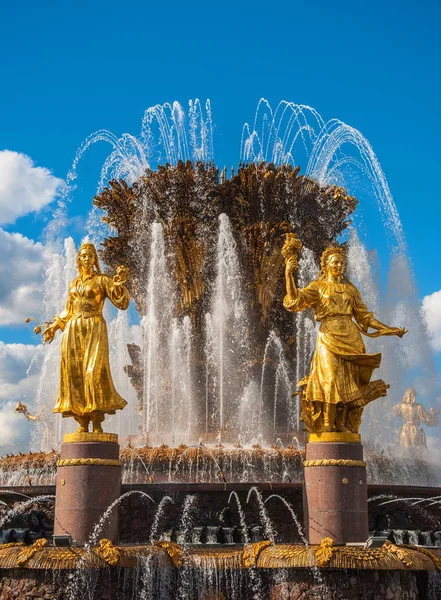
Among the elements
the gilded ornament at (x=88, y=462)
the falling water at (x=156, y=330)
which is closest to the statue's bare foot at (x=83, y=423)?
the gilded ornament at (x=88, y=462)

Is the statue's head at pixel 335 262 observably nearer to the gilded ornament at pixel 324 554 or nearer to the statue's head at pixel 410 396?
the gilded ornament at pixel 324 554

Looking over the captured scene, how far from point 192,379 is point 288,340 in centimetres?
223

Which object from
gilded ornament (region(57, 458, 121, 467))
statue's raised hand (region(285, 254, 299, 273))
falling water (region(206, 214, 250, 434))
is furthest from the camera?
falling water (region(206, 214, 250, 434))

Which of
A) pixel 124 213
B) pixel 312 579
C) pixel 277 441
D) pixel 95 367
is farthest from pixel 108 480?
pixel 124 213

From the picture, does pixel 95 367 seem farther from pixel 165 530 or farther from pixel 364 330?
pixel 364 330

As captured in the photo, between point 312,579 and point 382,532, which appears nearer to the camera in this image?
point 312,579

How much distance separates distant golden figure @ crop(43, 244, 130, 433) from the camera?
10906 mm

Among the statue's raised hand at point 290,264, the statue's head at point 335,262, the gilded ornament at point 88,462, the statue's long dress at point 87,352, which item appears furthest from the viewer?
the statue's head at point 335,262

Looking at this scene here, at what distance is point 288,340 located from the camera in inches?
709

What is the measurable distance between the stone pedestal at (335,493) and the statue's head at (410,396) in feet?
46.9

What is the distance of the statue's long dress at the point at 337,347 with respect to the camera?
1091cm

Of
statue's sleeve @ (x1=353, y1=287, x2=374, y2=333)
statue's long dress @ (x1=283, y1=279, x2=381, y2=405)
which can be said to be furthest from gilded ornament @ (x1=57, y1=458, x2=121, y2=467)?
statue's sleeve @ (x1=353, y1=287, x2=374, y2=333)

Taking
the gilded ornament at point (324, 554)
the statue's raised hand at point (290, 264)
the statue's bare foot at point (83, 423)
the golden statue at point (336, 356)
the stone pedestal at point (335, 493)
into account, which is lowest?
the gilded ornament at point (324, 554)

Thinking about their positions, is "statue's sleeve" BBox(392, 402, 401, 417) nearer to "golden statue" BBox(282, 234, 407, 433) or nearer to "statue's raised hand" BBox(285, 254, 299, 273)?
"golden statue" BBox(282, 234, 407, 433)
